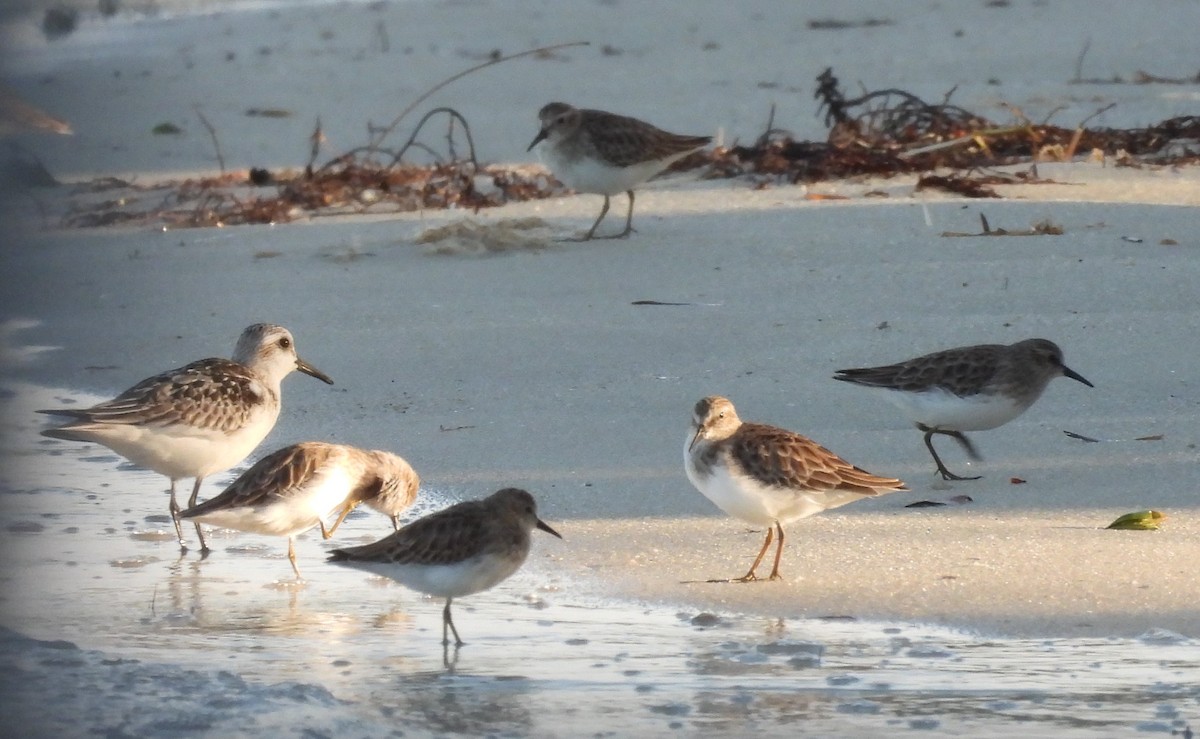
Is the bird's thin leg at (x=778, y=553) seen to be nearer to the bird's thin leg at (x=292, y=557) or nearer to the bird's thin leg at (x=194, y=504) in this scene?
the bird's thin leg at (x=292, y=557)

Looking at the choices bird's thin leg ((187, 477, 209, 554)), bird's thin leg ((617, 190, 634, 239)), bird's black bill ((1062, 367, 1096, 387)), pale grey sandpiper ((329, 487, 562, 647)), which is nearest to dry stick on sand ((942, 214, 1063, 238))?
bird's thin leg ((617, 190, 634, 239))

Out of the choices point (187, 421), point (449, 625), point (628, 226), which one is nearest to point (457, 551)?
point (449, 625)

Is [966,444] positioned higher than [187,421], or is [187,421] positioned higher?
[187,421]

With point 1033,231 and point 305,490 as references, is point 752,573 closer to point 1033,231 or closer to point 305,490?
point 305,490

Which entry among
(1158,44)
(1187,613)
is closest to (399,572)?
(1187,613)

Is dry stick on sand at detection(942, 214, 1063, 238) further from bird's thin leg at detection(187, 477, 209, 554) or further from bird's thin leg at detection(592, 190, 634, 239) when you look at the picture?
bird's thin leg at detection(187, 477, 209, 554)

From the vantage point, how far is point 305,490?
5.37m

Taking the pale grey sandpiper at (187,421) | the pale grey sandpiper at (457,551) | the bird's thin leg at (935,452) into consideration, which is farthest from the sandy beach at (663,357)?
the pale grey sandpiper at (187,421)

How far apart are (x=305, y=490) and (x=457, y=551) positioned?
88 cm

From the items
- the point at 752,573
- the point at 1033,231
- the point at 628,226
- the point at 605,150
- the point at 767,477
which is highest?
the point at 605,150

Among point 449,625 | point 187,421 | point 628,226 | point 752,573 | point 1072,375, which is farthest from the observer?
point 628,226

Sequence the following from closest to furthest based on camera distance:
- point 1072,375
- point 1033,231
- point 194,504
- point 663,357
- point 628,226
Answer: point 194,504, point 1072,375, point 663,357, point 1033,231, point 628,226

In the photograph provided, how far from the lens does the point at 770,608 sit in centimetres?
469

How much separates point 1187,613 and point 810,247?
4877mm
